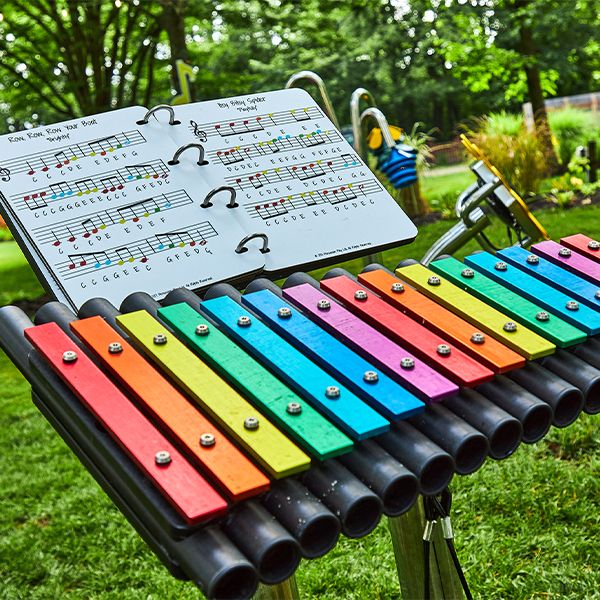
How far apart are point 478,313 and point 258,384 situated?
57 centimetres

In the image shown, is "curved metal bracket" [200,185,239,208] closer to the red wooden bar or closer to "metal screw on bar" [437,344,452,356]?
the red wooden bar

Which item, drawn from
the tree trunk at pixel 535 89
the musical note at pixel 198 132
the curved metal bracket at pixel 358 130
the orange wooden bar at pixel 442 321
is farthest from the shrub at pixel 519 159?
the orange wooden bar at pixel 442 321

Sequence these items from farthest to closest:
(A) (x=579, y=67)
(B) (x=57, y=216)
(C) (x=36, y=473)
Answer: (A) (x=579, y=67), (C) (x=36, y=473), (B) (x=57, y=216)

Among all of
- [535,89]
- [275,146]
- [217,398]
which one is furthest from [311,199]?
[535,89]

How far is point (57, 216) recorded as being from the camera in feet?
7.26

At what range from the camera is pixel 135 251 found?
222cm

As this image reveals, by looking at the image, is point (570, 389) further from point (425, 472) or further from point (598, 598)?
point (598, 598)

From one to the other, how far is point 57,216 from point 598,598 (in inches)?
86.2

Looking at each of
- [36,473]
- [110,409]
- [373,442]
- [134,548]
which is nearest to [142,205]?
[110,409]

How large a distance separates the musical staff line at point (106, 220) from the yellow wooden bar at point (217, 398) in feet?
1.63

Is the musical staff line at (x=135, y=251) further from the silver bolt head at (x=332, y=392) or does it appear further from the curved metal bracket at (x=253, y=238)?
the silver bolt head at (x=332, y=392)

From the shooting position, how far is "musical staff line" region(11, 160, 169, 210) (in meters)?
2.23

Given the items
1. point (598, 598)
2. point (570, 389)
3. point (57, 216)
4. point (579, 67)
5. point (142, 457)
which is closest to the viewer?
point (142, 457)

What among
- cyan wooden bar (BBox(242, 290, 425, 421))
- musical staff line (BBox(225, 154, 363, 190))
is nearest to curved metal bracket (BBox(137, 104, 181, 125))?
musical staff line (BBox(225, 154, 363, 190))
